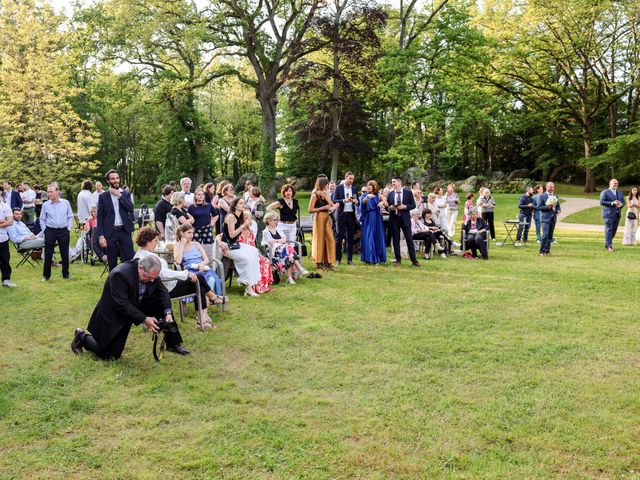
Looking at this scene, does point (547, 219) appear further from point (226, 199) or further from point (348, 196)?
point (226, 199)

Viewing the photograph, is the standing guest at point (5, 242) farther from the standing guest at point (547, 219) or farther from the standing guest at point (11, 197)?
the standing guest at point (547, 219)

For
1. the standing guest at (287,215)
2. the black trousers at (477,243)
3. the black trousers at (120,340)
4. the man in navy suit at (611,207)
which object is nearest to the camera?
the black trousers at (120,340)

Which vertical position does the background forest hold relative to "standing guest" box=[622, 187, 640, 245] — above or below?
above

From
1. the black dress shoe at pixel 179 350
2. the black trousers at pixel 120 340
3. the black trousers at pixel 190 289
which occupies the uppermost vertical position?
the black trousers at pixel 190 289

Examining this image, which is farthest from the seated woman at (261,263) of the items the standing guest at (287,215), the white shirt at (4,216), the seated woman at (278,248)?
the white shirt at (4,216)

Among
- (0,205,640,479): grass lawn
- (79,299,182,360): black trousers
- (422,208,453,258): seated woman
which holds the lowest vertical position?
(0,205,640,479): grass lawn

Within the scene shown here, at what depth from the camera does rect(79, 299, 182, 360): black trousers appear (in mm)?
5117

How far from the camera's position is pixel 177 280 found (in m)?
6.01

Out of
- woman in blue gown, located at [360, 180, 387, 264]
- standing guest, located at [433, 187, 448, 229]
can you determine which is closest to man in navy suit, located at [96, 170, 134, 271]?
woman in blue gown, located at [360, 180, 387, 264]

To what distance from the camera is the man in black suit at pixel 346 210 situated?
10344mm

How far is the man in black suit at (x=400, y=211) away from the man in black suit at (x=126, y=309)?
20.1 ft

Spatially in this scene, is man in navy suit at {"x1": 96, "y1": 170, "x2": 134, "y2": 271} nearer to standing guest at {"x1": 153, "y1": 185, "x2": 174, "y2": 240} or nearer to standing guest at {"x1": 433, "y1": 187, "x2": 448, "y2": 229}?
standing guest at {"x1": 153, "y1": 185, "x2": 174, "y2": 240}

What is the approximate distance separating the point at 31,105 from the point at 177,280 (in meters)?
21.9

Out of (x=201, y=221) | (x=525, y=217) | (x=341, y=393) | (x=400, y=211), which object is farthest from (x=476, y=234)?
(x=341, y=393)
